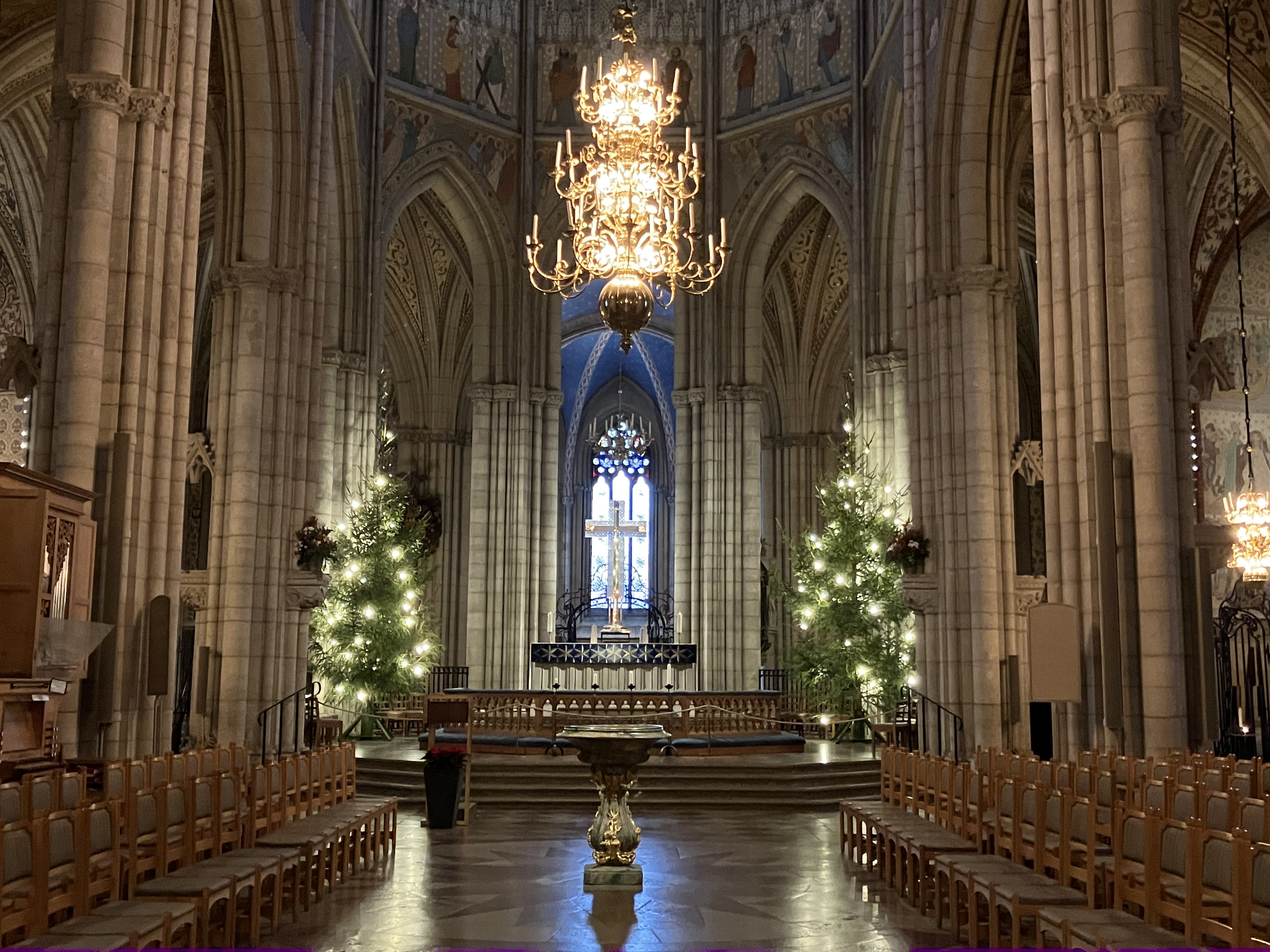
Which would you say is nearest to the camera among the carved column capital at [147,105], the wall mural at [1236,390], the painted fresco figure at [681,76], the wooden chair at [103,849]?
the wooden chair at [103,849]

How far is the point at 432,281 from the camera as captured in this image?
35438mm

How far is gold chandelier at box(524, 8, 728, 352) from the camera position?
13.3m

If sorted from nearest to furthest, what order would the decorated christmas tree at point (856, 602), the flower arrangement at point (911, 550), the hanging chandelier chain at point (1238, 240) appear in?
the hanging chandelier chain at point (1238, 240) < the flower arrangement at point (911, 550) < the decorated christmas tree at point (856, 602)

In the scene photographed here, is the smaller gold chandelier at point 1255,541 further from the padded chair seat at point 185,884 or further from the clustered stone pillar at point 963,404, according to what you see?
the padded chair seat at point 185,884

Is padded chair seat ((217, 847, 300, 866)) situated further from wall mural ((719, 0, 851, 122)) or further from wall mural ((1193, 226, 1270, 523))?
wall mural ((719, 0, 851, 122))

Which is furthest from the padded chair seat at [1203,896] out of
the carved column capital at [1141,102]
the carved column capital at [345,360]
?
the carved column capital at [345,360]

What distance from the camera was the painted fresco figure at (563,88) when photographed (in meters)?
31.6

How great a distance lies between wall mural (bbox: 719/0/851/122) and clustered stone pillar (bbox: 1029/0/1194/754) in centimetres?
1511

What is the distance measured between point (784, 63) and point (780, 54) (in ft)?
1.20

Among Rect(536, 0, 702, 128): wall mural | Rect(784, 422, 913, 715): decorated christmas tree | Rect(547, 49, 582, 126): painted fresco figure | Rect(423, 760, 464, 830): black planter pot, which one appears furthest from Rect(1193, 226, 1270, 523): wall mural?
Rect(423, 760, 464, 830): black planter pot

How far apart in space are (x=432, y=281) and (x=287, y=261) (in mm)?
15211

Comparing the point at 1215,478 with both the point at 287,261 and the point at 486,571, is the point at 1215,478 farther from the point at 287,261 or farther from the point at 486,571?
the point at 287,261

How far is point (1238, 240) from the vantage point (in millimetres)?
16000

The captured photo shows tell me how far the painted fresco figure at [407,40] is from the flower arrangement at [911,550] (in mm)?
15683
